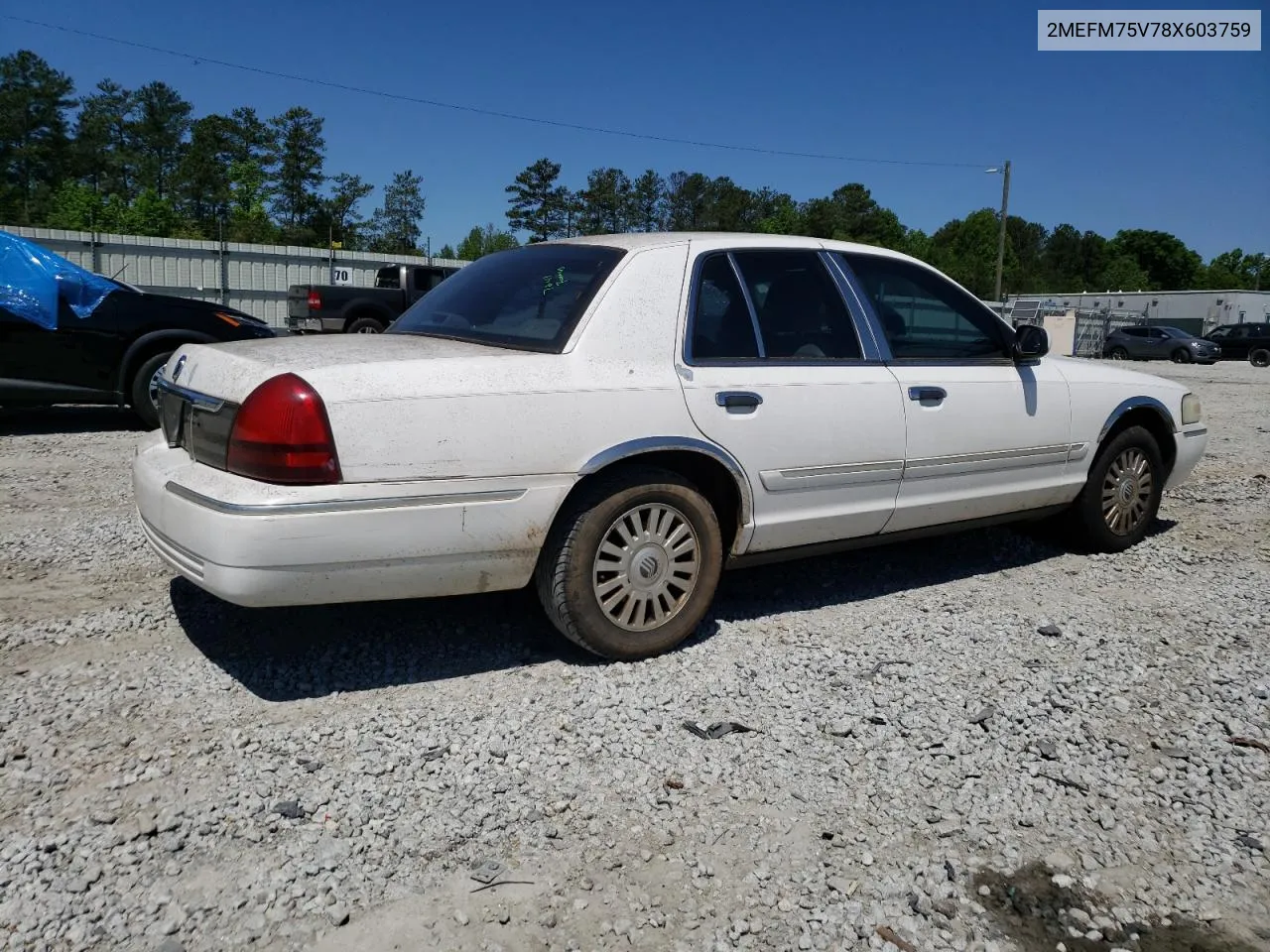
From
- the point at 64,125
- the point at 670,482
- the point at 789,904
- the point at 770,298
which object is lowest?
the point at 789,904

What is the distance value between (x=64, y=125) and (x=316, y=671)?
77630 millimetres

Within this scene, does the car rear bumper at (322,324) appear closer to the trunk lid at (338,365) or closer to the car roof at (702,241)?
the car roof at (702,241)

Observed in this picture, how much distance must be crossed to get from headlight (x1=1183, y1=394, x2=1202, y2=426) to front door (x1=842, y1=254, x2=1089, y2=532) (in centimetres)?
114

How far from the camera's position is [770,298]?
4125 mm

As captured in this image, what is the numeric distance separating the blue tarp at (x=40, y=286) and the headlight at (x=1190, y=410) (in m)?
7.70

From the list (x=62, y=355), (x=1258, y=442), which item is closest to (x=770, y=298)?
(x=62, y=355)

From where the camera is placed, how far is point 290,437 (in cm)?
300

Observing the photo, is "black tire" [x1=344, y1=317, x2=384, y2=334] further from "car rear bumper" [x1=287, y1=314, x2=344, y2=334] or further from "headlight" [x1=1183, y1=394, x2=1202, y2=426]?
"headlight" [x1=1183, y1=394, x2=1202, y2=426]

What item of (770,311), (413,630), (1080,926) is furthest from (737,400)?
(1080,926)

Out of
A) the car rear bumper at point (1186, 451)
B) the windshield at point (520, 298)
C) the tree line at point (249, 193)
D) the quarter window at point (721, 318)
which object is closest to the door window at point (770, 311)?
the quarter window at point (721, 318)

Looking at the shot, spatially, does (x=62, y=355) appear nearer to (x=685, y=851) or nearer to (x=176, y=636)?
(x=176, y=636)

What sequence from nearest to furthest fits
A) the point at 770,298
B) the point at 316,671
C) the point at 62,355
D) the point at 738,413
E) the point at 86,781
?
1. the point at 86,781
2. the point at 316,671
3. the point at 738,413
4. the point at 770,298
5. the point at 62,355

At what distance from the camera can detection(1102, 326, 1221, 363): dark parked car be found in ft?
103

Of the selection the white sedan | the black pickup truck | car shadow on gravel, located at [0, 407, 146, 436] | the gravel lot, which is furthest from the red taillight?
the black pickup truck
